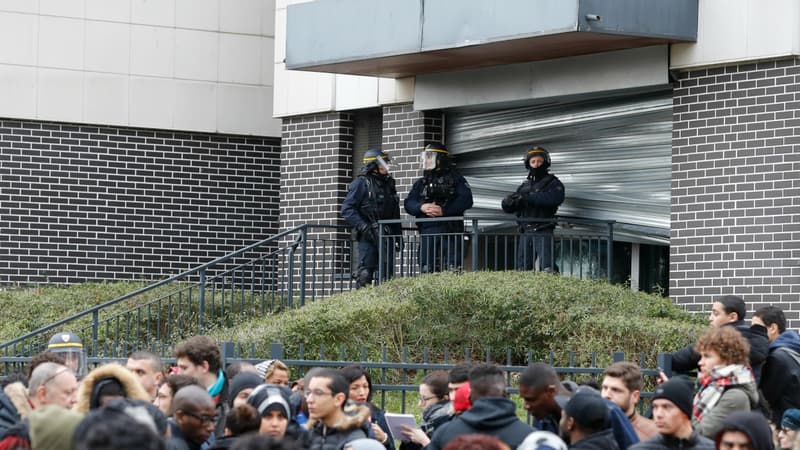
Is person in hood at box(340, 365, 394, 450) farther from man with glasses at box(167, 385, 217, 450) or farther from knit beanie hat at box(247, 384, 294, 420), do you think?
man with glasses at box(167, 385, 217, 450)

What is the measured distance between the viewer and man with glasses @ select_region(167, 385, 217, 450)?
7.27 m

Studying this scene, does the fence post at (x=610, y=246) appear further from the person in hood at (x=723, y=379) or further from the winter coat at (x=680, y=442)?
the winter coat at (x=680, y=442)

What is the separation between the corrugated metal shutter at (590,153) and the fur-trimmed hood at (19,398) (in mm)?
9636

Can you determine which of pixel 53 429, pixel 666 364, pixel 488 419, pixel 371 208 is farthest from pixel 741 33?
pixel 53 429

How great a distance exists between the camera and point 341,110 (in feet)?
63.2

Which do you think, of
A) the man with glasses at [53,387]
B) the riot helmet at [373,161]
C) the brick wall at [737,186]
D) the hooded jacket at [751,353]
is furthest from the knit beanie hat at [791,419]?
the riot helmet at [373,161]

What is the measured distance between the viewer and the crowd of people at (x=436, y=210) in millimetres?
16062

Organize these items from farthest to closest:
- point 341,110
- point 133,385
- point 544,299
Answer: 1. point 341,110
2. point 544,299
3. point 133,385

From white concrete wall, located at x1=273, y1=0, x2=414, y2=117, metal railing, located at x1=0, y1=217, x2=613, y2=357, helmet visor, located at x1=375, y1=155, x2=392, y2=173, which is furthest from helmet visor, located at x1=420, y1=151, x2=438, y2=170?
white concrete wall, located at x1=273, y1=0, x2=414, y2=117

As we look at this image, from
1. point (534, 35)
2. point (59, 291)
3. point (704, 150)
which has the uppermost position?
point (534, 35)

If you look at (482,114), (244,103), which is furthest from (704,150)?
(244,103)

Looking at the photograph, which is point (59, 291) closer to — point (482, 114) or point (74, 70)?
point (74, 70)

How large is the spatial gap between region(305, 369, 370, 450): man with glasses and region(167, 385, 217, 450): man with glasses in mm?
697

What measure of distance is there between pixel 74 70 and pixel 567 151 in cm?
725
